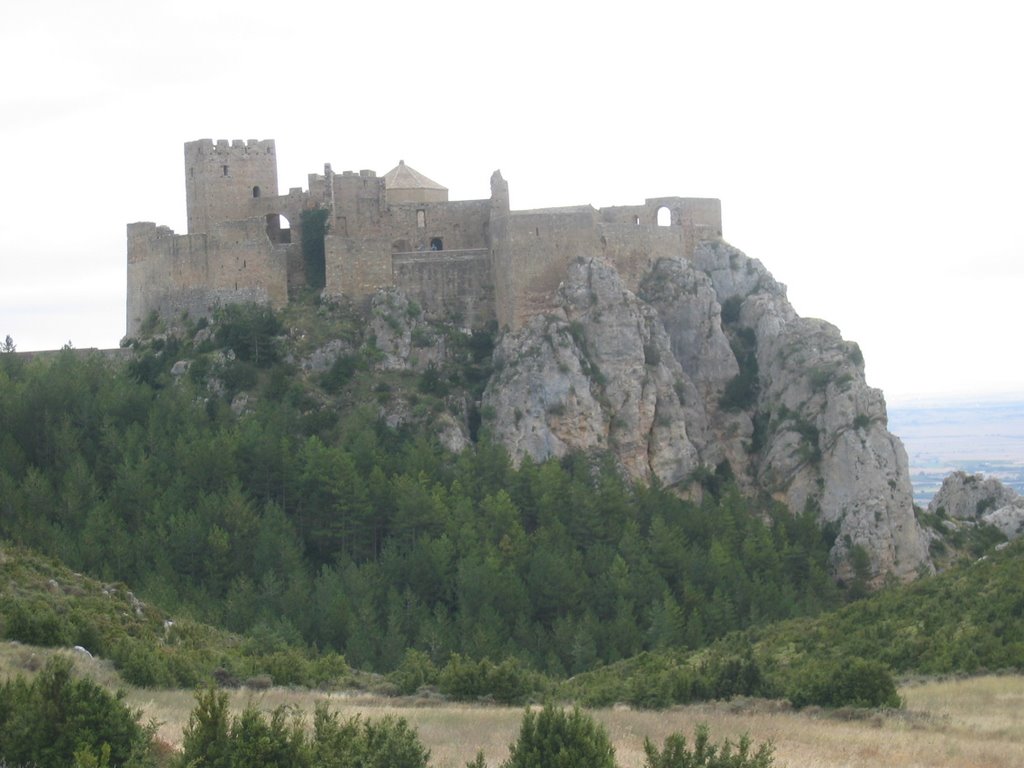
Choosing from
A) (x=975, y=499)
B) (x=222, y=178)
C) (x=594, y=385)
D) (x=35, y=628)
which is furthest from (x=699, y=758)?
(x=975, y=499)

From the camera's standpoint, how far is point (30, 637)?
26.8m

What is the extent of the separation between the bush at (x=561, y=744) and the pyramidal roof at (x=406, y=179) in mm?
40651

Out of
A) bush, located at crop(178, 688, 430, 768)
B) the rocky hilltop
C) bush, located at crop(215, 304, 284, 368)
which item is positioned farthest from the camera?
the rocky hilltop

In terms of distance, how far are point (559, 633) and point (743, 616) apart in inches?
252

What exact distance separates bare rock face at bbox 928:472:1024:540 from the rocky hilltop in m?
7.04

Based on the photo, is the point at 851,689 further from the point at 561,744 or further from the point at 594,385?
the point at 594,385

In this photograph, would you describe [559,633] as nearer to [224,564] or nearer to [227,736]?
[224,564]

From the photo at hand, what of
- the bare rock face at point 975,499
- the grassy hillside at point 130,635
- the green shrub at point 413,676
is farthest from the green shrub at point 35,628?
the bare rock face at point 975,499

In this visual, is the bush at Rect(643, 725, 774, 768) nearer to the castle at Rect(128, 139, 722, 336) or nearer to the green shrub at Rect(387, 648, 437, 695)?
the green shrub at Rect(387, 648, 437, 695)

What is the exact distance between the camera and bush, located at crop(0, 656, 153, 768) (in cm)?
1650

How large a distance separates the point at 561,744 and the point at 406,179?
41.7 meters

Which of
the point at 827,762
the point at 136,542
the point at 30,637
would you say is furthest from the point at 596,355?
the point at 827,762

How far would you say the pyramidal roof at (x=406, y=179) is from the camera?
56.2 m

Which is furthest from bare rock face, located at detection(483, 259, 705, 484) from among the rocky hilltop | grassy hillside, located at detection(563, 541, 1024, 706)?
grassy hillside, located at detection(563, 541, 1024, 706)
